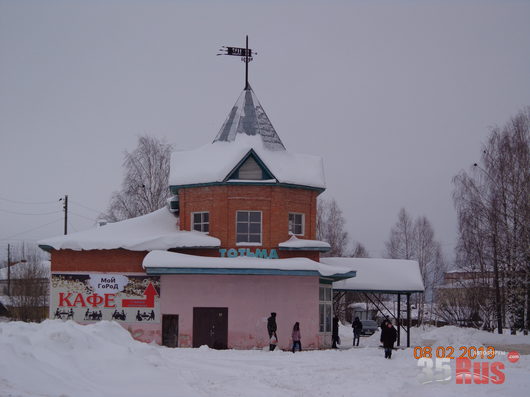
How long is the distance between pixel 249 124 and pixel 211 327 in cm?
945

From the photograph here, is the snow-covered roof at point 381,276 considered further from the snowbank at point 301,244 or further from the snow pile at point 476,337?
the snow pile at point 476,337

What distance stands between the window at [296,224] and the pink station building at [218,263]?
0.05m

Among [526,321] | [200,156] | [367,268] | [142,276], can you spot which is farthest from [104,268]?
[526,321]

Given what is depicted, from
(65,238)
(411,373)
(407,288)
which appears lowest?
(411,373)

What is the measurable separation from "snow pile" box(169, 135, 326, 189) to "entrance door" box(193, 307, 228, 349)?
214 inches

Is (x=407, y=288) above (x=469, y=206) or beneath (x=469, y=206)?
beneath

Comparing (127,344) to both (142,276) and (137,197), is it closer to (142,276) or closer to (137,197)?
(142,276)

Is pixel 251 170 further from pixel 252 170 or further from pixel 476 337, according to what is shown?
pixel 476 337

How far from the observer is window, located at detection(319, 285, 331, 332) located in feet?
101

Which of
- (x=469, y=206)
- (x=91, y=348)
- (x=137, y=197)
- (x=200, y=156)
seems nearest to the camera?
(x=91, y=348)

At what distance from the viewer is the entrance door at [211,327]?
2822 centimetres

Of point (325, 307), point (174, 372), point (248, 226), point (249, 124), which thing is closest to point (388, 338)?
point (325, 307)

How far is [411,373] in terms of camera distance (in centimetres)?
1994

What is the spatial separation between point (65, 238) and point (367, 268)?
1382cm
